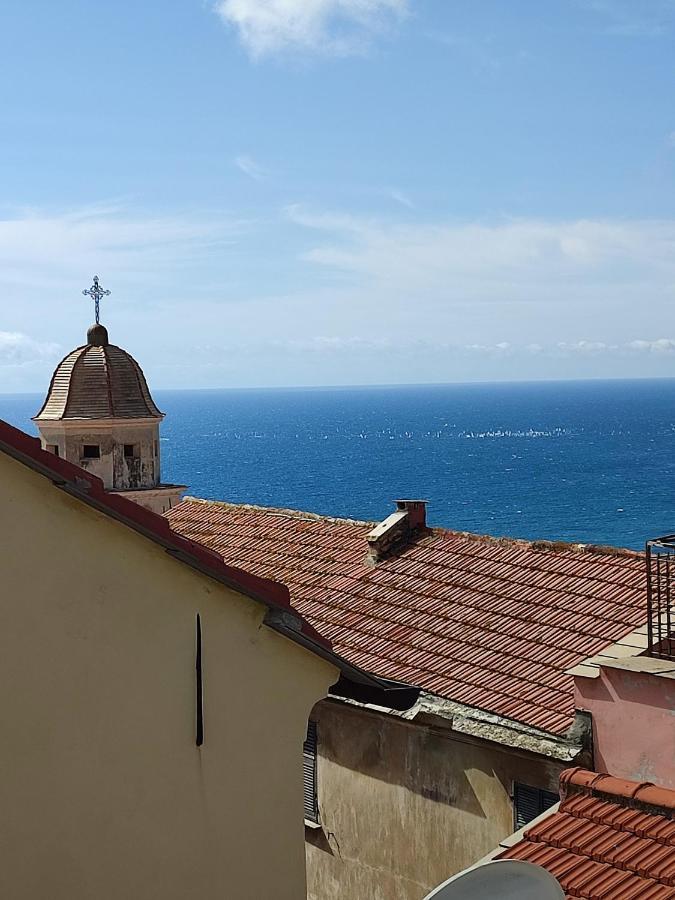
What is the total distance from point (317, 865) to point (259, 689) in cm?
642

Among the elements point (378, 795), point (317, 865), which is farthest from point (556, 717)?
point (317, 865)

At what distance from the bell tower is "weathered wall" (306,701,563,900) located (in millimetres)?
7151

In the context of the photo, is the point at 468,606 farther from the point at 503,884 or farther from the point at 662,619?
the point at 503,884

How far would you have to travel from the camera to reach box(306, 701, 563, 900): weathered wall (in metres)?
10.6

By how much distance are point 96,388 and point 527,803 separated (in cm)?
1022

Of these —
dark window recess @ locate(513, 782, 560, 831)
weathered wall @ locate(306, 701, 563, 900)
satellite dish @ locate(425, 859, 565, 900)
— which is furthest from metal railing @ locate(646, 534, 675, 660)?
satellite dish @ locate(425, 859, 565, 900)

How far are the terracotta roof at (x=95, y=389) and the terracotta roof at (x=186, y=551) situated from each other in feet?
38.0

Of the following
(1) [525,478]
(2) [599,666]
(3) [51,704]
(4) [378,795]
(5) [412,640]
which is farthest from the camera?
(1) [525,478]

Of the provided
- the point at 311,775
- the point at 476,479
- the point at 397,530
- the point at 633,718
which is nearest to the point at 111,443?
the point at 397,530

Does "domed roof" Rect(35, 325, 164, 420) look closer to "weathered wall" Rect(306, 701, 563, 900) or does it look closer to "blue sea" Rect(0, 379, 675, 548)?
"weathered wall" Rect(306, 701, 563, 900)

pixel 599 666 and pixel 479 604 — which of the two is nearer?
pixel 599 666

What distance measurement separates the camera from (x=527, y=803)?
1041 centimetres

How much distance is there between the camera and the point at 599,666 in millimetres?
9602

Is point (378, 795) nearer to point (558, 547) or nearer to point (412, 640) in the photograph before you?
point (412, 640)
